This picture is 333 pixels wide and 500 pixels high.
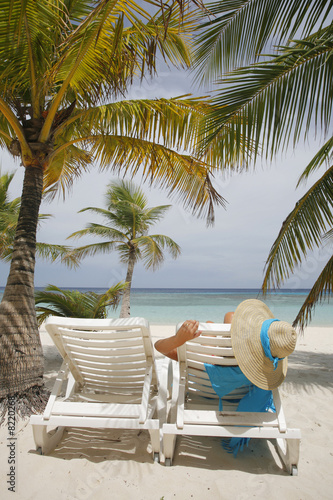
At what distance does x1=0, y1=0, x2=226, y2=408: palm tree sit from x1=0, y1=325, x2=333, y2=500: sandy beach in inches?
36.8

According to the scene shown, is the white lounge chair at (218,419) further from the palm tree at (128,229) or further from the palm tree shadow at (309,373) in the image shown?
the palm tree at (128,229)

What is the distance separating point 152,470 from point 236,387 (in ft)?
2.47

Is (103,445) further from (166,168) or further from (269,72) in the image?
(166,168)

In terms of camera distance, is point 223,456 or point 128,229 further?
point 128,229

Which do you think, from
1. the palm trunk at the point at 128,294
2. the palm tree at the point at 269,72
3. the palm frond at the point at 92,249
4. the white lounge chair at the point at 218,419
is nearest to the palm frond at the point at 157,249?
the palm trunk at the point at 128,294

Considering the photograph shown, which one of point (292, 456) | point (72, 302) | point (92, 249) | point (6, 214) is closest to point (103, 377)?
point (292, 456)

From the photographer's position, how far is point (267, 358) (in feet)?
6.64

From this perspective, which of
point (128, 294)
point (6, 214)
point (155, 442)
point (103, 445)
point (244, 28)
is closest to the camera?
point (155, 442)

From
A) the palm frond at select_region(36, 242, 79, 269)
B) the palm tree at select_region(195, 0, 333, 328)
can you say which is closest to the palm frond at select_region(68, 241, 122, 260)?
the palm frond at select_region(36, 242, 79, 269)

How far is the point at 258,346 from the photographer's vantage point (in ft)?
→ 6.61

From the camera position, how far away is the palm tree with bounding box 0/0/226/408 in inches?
117

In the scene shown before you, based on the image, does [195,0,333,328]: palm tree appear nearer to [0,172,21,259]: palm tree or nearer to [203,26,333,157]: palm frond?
[203,26,333,157]: palm frond

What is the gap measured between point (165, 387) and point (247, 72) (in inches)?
108

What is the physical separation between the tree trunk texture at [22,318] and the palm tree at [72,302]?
1.34 m
